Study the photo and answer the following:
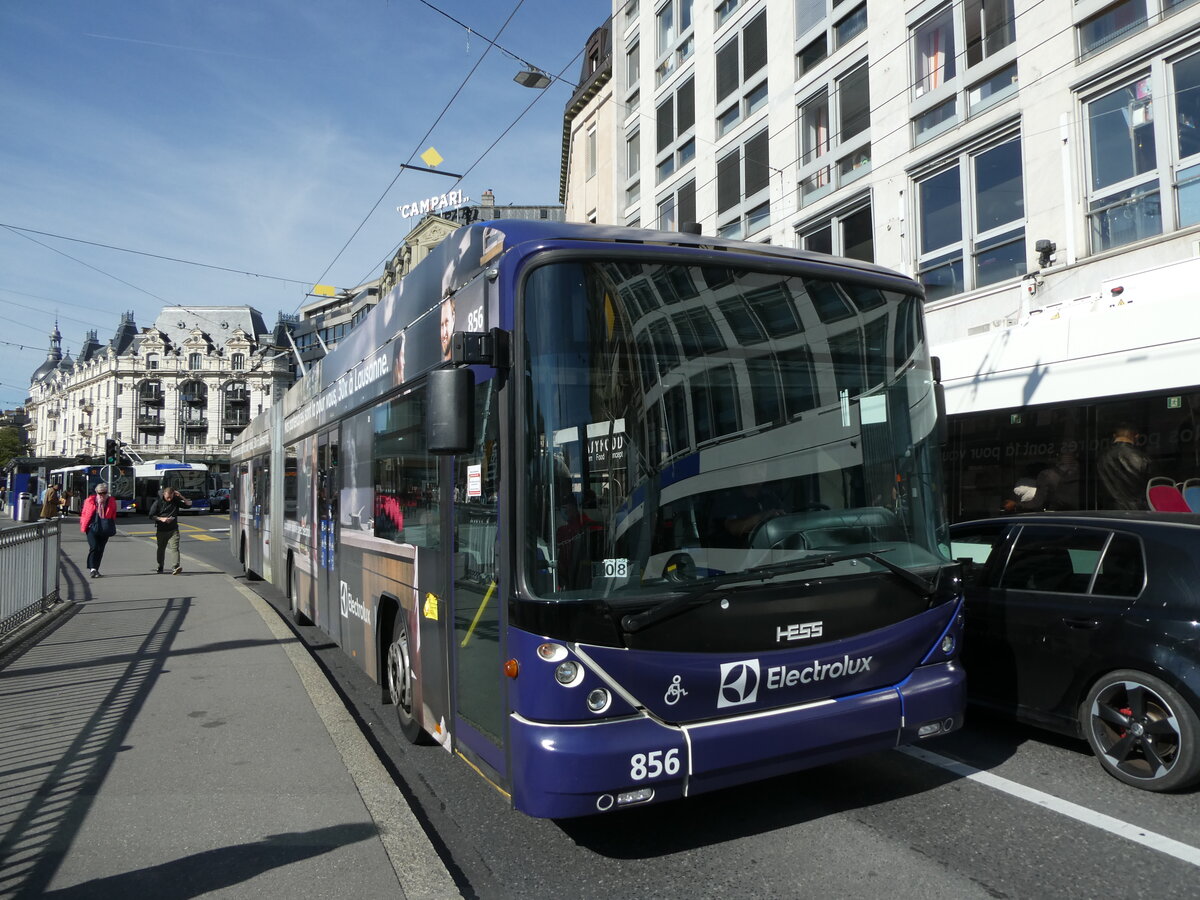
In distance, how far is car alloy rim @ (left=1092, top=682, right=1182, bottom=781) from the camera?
173 inches

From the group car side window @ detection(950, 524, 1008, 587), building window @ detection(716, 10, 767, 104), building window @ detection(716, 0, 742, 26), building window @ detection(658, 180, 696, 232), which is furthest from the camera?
building window @ detection(658, 180, 696, 232)

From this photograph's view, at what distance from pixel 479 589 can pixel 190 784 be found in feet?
6.80

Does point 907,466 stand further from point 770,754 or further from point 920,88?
point 920,88

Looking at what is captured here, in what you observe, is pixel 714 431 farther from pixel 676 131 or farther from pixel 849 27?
pixel 676 131

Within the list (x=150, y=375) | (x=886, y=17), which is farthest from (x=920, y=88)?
(x=150, y=375)

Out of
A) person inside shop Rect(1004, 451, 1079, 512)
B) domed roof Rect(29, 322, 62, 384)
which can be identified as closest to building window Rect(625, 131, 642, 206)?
person inside shop Rect(1004, 451, 1079, 512)

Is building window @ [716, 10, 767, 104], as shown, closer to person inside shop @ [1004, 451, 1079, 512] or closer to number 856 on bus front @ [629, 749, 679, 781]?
person inside shop @ [1004, 451, 1079, 512]

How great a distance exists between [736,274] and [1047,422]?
5.14 metres

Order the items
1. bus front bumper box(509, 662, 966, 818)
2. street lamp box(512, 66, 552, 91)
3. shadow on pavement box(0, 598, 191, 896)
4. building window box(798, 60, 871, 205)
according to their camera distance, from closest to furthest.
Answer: bus front bumper box(509, 662, 966, 818), shadow on pavement box(0, 598, 191, 896), street lamp box(512, 66, 552, 91), building window box(798, 60, 871, 205)

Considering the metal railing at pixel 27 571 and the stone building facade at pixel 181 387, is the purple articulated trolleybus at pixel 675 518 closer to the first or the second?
the metal railing at pixel 27 571

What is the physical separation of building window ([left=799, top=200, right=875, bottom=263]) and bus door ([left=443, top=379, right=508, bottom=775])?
52.3 ft

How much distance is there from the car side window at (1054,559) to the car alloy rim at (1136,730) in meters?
0.62

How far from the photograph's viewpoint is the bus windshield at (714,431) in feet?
11.9

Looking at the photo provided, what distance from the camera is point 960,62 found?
1641 cm
